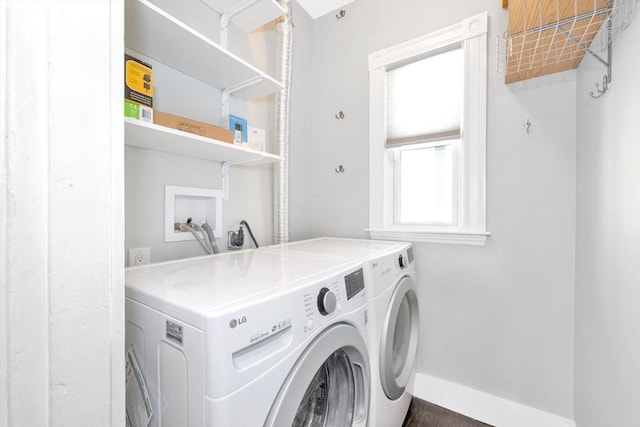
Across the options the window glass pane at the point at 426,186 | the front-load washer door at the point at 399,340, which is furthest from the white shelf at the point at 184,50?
the front-load washer door at the point at 399,340

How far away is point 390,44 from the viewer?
70.6 inches

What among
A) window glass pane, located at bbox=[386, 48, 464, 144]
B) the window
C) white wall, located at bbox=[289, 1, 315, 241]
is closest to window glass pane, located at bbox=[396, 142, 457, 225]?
the window

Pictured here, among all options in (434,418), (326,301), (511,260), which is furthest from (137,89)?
(434,418)

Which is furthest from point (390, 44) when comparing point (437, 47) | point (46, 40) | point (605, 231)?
point (46, 40)

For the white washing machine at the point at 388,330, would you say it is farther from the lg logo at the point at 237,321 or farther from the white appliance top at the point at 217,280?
the lg logo at the point at 237,321

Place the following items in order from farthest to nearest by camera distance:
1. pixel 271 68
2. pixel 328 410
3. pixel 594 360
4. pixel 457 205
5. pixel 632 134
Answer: pixel 271 68, pixel 457 205, pixel 594 360, pixel 328 410, pixel 632 134

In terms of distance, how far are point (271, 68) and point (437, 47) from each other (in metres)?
1.02

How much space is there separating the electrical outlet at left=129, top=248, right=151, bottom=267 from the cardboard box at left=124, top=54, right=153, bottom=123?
54 cm

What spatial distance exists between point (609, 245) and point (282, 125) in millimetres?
1546

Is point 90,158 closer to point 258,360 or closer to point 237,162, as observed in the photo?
point 258,360

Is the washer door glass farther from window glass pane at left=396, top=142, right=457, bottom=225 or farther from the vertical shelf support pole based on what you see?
window glass pane at left=396, top=142, right=457, bottom=225

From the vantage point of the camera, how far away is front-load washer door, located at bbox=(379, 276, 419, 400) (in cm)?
107

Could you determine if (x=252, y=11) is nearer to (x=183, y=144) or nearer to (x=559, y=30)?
(x=183, y=144)

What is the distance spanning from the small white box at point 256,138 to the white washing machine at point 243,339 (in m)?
0.82
